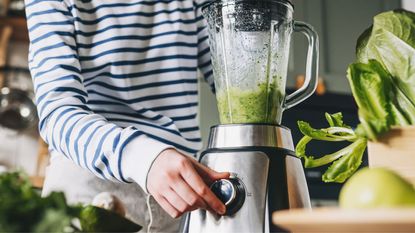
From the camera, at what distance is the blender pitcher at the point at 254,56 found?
806mm

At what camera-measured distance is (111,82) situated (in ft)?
3.41

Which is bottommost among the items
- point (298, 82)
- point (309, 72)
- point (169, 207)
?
point (298, 82)

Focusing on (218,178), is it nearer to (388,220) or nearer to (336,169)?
(336,169)

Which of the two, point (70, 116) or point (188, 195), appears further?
point (70, 116)

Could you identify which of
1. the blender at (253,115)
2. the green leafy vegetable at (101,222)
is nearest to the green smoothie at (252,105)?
the blender at (253,115)

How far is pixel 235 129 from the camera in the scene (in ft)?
2.35

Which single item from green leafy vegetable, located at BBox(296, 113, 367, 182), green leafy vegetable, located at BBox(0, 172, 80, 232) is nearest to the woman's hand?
green leafy vegetable, located at BBox(296, 113, 367, 182)

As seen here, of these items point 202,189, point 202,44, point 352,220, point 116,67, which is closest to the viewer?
point 352,220

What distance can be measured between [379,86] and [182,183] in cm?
25

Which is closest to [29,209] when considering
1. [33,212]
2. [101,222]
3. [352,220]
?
[33,212]

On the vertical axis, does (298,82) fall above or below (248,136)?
below

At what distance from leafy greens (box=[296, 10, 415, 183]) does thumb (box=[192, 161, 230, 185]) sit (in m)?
0.12

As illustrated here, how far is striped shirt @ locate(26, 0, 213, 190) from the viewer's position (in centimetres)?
90

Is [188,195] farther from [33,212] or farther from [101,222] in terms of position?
[33,212]
